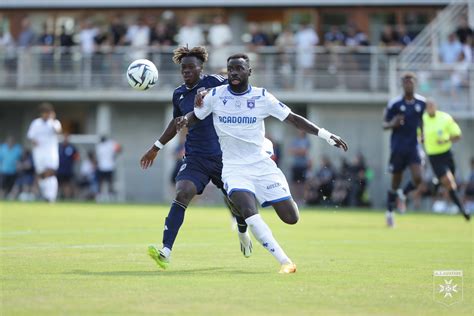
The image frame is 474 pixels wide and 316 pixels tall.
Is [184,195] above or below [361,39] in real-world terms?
below

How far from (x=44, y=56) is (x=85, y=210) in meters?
12.1

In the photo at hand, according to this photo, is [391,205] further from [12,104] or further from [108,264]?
[12,104]

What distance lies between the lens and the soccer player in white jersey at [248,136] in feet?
39.9

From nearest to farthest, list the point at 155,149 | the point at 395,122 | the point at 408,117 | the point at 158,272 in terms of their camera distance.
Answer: the point at 158,272
the point at 155,149
the point at 395,122
the point at 408,117

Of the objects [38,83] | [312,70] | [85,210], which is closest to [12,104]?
[38,83]

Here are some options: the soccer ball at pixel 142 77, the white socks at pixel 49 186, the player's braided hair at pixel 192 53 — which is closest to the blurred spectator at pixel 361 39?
the white socks at pixel 49 186

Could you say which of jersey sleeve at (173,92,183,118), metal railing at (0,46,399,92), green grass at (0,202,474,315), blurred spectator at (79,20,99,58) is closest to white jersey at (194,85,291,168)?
jersey sleeve at (173,92,183,118)

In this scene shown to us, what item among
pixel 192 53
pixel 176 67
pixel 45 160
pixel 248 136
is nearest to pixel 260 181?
pixel 248 136

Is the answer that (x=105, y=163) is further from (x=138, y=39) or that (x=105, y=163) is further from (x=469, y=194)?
(x=469, y=194)

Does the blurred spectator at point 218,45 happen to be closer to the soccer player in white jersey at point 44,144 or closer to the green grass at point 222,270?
the soccer player in white jersey at point 44,144

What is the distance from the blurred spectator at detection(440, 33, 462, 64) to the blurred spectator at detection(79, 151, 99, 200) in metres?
12.5

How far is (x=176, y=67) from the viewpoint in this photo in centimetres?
3650

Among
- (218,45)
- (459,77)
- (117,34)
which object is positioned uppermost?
(117,34)

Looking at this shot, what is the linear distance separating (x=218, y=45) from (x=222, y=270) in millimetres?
24217
